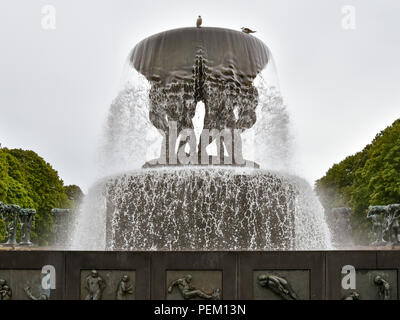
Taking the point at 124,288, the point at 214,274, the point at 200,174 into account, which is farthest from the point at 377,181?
the point at 124,288

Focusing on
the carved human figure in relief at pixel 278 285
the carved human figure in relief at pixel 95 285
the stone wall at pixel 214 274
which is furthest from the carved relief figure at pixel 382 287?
the carved human figure in relief at pixel 95 285

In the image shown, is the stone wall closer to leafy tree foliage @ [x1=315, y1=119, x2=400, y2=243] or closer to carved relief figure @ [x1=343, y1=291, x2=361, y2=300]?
carved relief figure @ [x1=343, y1=291, x2=361, y2=300]

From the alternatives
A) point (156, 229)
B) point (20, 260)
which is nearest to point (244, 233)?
point (156, 229)

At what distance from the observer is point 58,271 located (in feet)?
35.5

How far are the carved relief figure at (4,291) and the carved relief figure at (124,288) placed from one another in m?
1.99

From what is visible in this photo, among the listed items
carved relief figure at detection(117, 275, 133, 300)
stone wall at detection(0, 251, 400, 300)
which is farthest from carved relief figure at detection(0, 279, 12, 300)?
carved relief figure at detection(117, 275, 133, 300)

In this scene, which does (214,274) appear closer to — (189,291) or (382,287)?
(189,291)

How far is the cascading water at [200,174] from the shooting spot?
13.8m

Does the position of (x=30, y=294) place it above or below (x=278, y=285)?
below

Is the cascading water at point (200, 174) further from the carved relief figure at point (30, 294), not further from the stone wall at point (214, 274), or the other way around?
the carved relief figure at point (30, 294)

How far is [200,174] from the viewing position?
552 inches

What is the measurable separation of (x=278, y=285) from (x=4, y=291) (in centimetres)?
468

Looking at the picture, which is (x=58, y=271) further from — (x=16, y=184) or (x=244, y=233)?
(x=16, y=184)

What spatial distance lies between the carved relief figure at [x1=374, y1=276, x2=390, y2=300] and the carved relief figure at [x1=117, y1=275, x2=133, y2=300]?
413 centimetres
